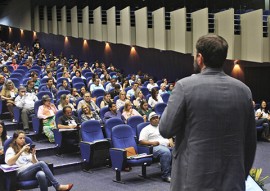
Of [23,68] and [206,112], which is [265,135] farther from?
[206,112]

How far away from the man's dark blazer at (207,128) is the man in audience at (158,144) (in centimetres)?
497

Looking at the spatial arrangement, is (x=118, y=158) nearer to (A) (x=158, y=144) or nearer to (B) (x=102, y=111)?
(A) (x=158, y=144)

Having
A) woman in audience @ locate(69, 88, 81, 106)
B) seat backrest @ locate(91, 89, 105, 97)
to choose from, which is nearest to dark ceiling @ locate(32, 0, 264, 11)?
seat backrest @ locate(91, 89, 105, 97)

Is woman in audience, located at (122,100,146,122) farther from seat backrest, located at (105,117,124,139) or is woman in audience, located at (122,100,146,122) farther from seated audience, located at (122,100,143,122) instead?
seat backrest, located at (105,117,124,139)

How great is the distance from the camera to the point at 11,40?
23.3 m

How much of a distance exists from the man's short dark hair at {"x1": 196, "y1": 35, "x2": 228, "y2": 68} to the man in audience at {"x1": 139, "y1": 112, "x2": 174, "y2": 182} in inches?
198

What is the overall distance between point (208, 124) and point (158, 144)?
5.32 m

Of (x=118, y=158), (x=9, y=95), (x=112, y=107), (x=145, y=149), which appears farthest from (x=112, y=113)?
(x=9, y=95)

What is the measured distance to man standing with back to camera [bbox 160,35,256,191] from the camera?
151cm

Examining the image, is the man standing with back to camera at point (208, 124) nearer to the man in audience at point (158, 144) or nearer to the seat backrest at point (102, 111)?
the man in audience at point (158, 144)

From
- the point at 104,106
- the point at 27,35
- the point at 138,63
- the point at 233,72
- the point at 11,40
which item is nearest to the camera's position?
the point at 104,106

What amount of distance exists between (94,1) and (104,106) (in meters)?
11.5

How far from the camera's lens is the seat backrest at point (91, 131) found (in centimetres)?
712

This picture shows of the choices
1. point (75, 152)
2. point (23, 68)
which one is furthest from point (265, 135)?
point (23, 68)
